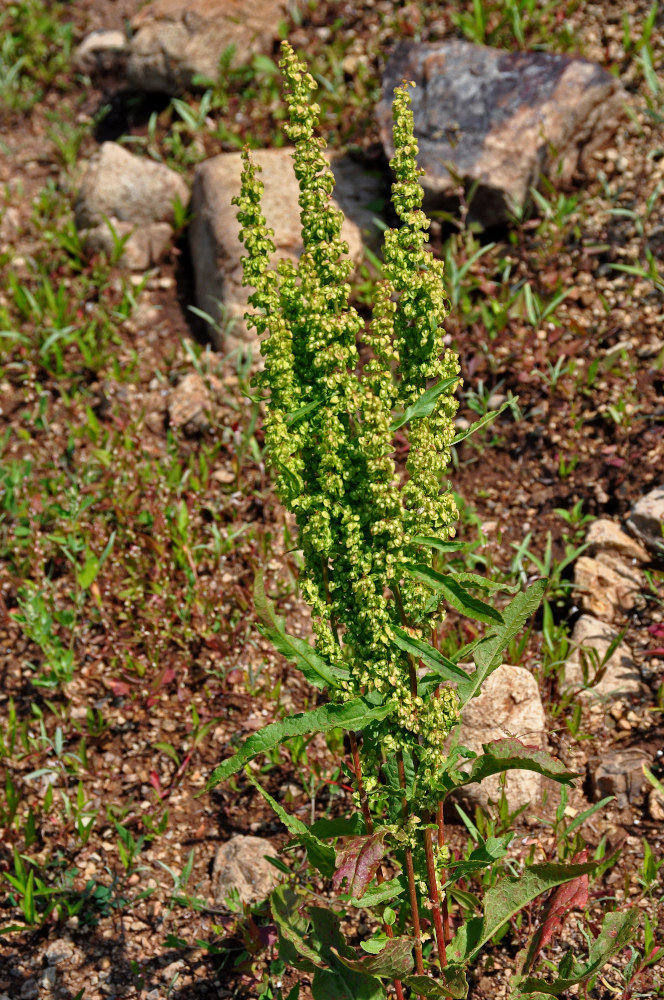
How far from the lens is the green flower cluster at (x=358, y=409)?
2387mm

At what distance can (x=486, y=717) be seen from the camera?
3.92 m

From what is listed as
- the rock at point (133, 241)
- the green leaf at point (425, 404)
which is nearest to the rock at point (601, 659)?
the green leaf at point (425, 404)

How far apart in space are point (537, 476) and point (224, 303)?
217cm

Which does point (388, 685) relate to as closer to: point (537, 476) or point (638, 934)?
point (638, 934)

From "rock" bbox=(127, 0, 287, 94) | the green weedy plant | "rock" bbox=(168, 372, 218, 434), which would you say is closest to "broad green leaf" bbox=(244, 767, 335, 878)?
the green weedy plant

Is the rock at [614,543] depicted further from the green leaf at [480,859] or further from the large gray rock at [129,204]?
the large gray rock at [129,204]

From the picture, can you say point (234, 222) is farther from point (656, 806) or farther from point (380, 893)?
point (380, 893)

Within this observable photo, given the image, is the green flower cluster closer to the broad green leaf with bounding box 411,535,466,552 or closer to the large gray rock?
the broad green leaf with bounding box 411,535,466,552

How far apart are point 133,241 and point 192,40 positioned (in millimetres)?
1839

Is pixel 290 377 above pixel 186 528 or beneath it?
above

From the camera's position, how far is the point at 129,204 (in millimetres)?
6578

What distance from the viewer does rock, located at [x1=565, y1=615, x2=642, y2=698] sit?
4230 mm

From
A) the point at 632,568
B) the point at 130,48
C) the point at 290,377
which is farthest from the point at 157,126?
the point at 290,377

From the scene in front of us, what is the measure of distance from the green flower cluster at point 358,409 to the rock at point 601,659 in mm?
1785
